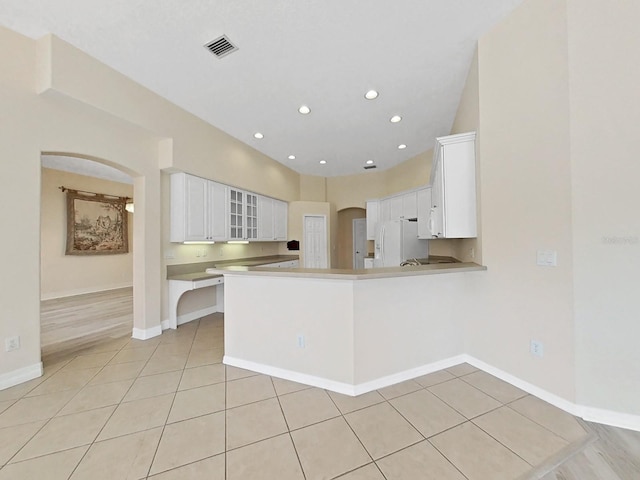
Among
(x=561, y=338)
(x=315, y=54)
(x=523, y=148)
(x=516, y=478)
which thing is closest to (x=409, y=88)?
(x=315, y=54)

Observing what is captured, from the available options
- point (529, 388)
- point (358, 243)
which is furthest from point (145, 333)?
point (358, 243)

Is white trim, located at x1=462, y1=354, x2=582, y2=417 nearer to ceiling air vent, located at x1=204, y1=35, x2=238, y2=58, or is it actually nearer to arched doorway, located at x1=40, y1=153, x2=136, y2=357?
ceiling air vent, located at x1=204, y1=35, x2=238, y2=58

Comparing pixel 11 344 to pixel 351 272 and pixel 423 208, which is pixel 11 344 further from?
pixel 423 208

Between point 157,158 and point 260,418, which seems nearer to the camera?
point 260,418

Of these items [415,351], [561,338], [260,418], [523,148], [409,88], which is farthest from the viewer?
[409,88]

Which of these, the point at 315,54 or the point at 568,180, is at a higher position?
the point at 315,54

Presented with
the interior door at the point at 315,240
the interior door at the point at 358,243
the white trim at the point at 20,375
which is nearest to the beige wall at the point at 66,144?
the white trim at the point at 20,375

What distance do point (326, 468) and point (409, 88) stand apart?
3786 millimetres

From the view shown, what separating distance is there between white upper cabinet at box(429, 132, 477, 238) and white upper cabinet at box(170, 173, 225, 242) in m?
3.35

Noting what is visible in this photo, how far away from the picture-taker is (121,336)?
3469 mm

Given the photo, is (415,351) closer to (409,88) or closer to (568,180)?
(568,180)

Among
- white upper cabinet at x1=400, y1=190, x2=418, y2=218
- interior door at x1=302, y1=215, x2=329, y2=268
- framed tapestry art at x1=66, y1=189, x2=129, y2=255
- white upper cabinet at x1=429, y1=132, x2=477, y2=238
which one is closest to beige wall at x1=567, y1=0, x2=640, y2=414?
white upper cabinet at x1=429, y1=132, x2=477, y2=238

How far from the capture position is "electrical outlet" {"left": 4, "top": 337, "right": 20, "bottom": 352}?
2.25 m

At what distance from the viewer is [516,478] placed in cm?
134
